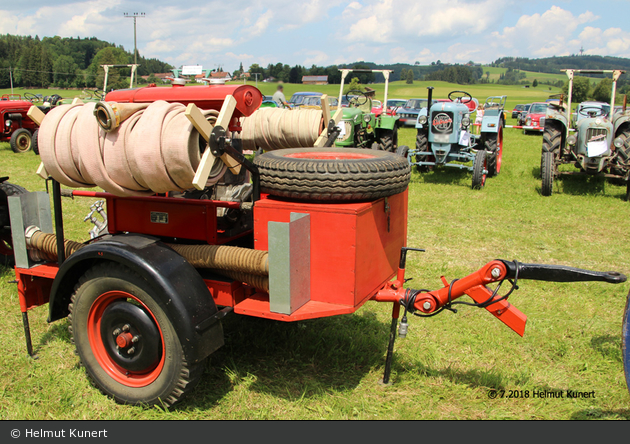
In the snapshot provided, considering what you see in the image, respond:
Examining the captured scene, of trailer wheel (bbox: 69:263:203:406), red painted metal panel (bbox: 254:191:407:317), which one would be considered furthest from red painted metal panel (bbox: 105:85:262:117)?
trailer wheel (bbox: 69:263:203:406)

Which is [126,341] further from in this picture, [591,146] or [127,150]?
[591,146]

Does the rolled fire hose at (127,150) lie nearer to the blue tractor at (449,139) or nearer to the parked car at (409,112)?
the blue tractor at (449,139)

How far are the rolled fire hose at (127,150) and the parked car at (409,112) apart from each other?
22024 mm

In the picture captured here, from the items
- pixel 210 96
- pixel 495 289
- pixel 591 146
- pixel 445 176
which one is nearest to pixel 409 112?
pixel 445 176

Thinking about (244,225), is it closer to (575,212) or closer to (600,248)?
(600,248)

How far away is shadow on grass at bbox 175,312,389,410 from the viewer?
3293 millimetres

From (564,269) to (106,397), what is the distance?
114 inches

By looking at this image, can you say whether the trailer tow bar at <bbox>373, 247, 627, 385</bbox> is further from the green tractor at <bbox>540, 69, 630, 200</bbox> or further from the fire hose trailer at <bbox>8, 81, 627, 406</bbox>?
the green tractor at <bbox>540, 69, 630, 200</bbox>

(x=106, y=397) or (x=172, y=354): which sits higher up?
(x=172, y=354)

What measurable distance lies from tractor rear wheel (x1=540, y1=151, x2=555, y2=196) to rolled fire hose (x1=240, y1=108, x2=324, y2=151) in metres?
7.18

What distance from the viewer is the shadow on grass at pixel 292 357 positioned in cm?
329

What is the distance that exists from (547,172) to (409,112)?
16.8m

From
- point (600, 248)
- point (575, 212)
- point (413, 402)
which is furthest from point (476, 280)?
point (575, 212)
